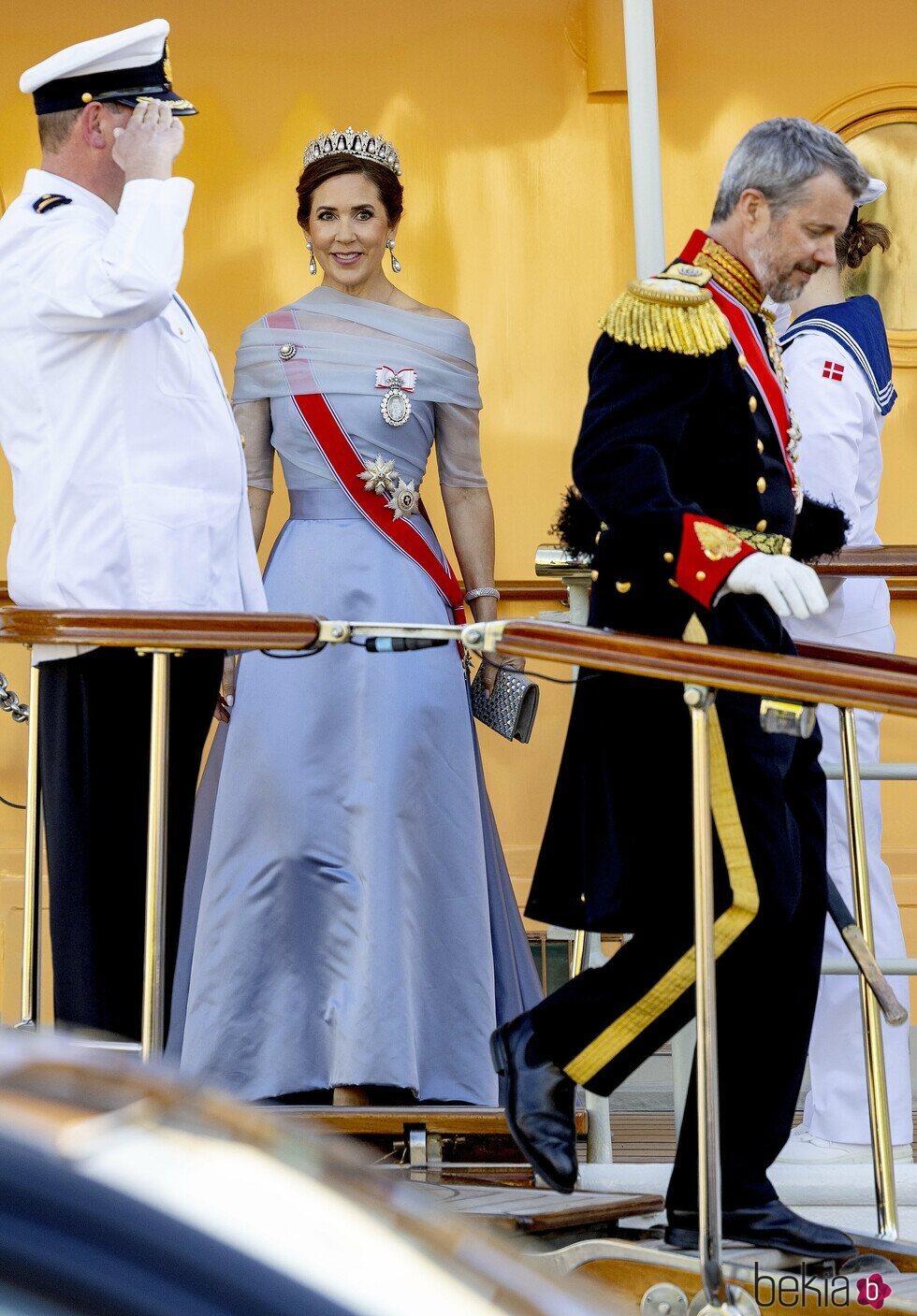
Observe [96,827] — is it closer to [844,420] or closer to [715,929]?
[715,929]

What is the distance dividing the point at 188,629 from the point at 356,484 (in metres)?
1.42

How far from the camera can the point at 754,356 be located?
8.48 feet

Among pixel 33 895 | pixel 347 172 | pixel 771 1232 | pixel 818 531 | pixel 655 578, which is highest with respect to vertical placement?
pixel 347 172

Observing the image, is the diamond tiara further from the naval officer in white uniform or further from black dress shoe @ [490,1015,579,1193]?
black dress shoe @ [490,1015,579,1193]

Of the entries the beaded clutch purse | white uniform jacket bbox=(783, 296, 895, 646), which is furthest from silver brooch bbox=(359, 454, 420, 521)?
white uniform jacket bbox=(783, 296, 895, 646)

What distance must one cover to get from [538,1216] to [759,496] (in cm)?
93

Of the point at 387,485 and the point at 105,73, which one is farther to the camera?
the point at 387,485

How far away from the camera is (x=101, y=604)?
2689 mm

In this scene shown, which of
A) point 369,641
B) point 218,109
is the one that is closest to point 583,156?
point 218,109

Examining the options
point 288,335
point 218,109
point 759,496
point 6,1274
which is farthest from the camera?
point 218,109

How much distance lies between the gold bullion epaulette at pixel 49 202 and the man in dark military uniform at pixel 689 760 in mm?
813

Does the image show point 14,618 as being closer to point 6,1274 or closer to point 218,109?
point 6,1274

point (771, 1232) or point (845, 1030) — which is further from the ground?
point (845, 1030)

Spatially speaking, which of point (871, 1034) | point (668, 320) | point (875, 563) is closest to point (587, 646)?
point (668, 320)
